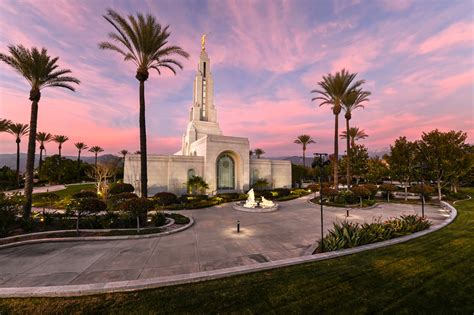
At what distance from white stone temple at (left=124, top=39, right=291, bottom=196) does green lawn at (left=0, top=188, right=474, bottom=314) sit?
24.5 meters

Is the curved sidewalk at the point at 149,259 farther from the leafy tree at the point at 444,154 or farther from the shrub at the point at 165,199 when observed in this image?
the leafy tree at the point at 444,154

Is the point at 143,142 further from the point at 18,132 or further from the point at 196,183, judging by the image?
the point at 18,132

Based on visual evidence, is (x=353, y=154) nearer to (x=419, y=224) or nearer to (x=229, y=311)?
(x=419, y=224)

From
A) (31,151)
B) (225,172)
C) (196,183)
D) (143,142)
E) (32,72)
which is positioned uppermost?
(32,72)

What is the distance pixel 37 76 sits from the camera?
13578 mm

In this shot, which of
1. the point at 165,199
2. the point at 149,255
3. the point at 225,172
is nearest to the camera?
the point at 149,255

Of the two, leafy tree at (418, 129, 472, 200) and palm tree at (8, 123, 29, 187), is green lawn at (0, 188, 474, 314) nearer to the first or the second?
leafy tree at (418, 129, 472, 200)

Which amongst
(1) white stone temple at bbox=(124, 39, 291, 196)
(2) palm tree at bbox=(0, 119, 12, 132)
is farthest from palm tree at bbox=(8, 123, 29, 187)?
(1) white stone temple at bbox=(124, 39, 291, 196)

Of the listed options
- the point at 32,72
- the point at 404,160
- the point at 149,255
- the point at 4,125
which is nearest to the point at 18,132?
the point at 4,125

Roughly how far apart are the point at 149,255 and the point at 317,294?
666 centimetres

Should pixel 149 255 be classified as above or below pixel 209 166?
below

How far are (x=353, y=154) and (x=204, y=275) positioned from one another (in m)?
41.1

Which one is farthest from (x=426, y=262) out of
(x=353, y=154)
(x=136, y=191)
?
(x=353, y=154)

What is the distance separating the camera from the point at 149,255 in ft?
27.6
